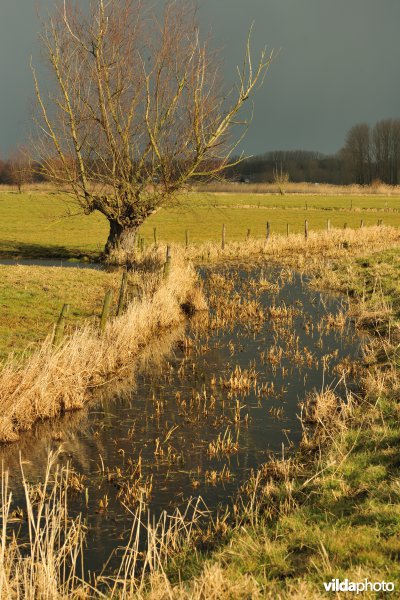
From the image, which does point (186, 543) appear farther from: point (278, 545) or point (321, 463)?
point (321, 463)

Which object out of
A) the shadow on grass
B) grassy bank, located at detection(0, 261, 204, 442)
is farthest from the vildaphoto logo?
the shadow on grass

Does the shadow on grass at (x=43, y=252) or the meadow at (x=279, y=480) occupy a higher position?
the shadow on grass at (x=43, y=252)

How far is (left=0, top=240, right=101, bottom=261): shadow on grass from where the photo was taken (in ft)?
126

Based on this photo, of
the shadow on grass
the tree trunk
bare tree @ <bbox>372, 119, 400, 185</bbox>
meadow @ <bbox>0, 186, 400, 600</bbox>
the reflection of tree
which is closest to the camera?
meadow @ <bbox>0, 186, 400, 600</bbox>

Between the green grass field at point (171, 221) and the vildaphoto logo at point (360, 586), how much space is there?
2725 centimetres

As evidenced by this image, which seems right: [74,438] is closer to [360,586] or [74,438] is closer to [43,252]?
[360,586]

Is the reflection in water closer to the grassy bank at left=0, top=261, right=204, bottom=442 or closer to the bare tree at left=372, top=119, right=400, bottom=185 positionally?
the grassy bank at left=0, top=261, right=204, bottom=442

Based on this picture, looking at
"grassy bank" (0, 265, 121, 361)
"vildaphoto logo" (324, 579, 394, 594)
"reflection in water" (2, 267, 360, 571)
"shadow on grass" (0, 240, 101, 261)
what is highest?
"shadow on grass" (0, 240, 101, 261)

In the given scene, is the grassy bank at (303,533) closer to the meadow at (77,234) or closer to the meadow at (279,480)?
the meadow at (279,480)

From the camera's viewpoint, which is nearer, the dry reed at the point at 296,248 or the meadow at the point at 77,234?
the meadow at the point at 77,234

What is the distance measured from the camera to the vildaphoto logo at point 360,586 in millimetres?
5516

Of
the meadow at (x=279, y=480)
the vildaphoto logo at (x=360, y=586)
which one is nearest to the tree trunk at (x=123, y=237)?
the meadow at (x=279, y=480)

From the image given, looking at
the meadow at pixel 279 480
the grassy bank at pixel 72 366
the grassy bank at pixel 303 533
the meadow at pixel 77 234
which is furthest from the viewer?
the meadow at pixel 77 234

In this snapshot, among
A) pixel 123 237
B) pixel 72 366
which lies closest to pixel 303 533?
pixel 72 366
